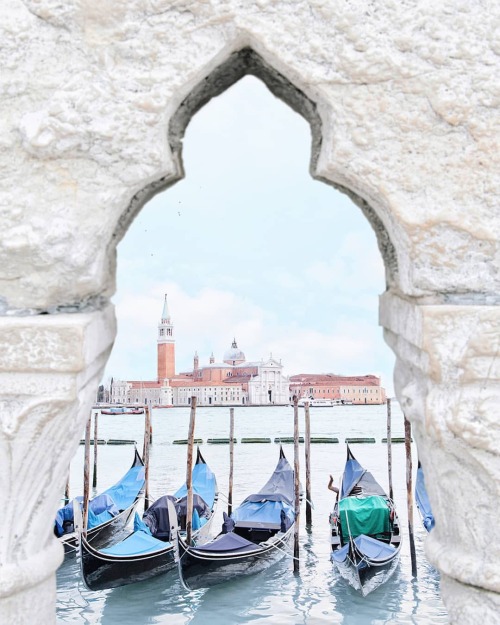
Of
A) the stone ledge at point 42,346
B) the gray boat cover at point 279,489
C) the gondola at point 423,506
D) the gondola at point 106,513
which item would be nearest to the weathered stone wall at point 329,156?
the stone ledge at point 42,346

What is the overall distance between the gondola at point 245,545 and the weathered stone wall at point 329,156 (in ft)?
23.0

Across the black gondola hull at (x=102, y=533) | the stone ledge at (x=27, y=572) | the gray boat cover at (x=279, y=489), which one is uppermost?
the stone ledge at (x=27, y=572)

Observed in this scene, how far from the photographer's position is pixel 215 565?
337 inches

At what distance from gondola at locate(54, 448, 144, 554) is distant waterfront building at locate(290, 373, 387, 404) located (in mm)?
62826

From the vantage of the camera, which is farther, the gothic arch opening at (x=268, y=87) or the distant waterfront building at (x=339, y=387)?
the distant waterfront building at (x=339, y=387)

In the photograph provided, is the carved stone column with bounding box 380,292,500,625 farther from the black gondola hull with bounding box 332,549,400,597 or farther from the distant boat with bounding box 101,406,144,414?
the distant boat with bounding box 101,406,144,414

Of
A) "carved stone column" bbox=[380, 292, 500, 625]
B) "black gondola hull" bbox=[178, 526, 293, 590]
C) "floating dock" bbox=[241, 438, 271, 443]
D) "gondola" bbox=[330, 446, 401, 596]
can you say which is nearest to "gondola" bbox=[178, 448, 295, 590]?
"black gondola hull" bbox=[178, 526, 293, 590]

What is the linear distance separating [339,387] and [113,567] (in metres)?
69.7

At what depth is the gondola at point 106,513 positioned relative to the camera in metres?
10.1

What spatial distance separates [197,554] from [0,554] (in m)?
7.00

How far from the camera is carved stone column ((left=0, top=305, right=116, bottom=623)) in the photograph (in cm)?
177

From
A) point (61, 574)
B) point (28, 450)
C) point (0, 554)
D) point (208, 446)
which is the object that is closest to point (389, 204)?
point (28, 450)

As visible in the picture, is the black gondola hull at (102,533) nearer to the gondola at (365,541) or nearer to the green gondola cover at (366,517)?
the gondola at (365,541)

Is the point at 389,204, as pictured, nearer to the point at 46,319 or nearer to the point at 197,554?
the point at 46,319
